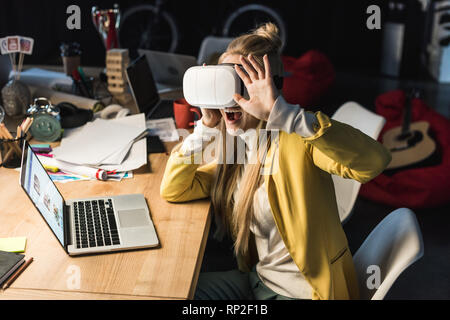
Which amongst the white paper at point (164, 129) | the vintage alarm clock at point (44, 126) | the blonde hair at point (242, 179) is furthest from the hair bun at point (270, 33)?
the vintage alarm clock at point (44, 126)

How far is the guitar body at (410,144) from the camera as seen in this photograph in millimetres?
2975

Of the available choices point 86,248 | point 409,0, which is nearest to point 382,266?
point 86,248

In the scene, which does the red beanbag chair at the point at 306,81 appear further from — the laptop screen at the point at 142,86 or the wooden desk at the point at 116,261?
the wooden desk at the point at 116,261

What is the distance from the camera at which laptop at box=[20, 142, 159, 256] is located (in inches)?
45.9

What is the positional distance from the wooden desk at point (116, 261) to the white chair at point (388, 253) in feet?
1.47

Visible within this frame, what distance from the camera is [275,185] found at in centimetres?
130

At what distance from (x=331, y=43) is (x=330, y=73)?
1.68 meters

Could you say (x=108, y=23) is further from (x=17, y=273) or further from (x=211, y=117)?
(x=17, y=273)

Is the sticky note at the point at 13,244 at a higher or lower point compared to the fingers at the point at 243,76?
lower

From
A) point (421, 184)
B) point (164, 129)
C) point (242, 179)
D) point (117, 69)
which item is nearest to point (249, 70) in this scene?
point (242, 179)

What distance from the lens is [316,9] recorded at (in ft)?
19.7

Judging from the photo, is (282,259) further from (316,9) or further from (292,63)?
(316,9)

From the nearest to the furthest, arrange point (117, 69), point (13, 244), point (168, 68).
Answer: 1. point (13, 244)
2. point (117, 69)
3. point (168, 68)

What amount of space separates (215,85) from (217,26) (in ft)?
17.3
